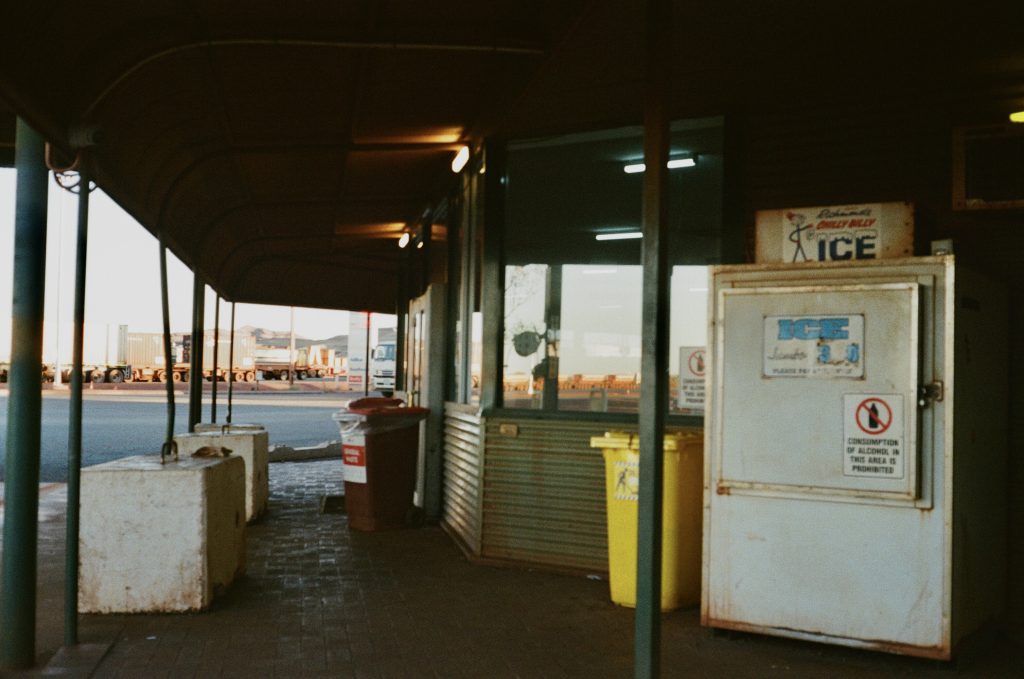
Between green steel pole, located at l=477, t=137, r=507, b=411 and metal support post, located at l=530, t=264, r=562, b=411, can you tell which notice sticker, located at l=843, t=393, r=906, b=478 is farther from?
green steel pole, located at l=477, t=137, r=507, b=411

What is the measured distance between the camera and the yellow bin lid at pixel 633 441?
588 centimetres

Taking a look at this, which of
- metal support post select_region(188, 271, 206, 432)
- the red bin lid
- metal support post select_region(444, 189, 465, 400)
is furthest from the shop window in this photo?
metal support post select_region(188, 271, 206, 432)

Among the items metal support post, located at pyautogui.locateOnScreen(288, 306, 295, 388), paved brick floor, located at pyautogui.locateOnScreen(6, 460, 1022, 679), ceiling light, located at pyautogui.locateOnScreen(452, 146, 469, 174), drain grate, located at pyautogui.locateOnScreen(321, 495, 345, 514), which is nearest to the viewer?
paved brick floor, located at pyautogui.locateOnScreen(6, 460, 1022, 679)

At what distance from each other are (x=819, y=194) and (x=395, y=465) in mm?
4574

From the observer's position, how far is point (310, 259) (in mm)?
15047

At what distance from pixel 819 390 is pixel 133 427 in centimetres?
2025

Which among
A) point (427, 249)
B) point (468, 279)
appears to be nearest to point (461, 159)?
point (468, 279)

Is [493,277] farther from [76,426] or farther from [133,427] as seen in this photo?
[133,427]

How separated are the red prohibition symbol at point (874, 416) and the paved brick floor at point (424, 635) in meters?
1.19

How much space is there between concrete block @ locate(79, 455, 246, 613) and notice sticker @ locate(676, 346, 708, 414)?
3.14 metres

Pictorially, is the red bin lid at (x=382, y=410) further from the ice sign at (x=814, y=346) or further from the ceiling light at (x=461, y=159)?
the ice sign at (x=814, y=346)

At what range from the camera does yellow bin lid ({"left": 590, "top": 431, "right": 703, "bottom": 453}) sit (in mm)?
5875

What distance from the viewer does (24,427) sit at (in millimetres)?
4695

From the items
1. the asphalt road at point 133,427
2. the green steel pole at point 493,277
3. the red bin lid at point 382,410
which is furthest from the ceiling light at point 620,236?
the asphalt road at point 133,427
